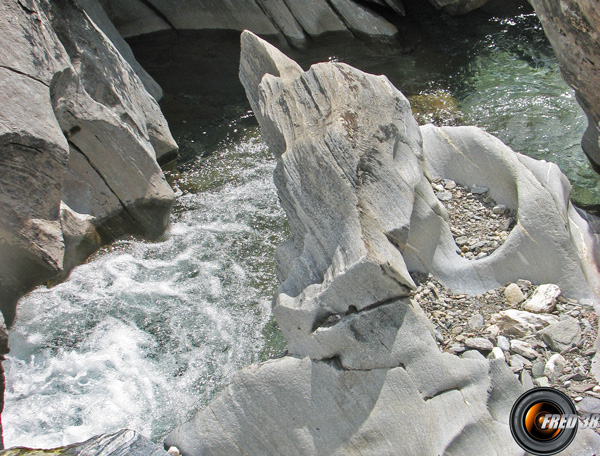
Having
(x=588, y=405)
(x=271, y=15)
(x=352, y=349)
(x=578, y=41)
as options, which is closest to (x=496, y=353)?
(x=588, y=405)

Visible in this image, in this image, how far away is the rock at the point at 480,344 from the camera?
15.6 feet

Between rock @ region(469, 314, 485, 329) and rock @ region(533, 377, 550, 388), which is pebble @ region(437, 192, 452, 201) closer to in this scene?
rock @ region(469, 314, 485, 329)

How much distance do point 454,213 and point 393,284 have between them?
1.92 metres

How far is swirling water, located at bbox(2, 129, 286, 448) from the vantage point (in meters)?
5.90

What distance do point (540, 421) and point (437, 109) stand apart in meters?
6.36

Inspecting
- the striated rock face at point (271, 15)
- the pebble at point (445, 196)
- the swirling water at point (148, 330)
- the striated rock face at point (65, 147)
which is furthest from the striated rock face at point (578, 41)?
the striated rock face at point (271, 15)

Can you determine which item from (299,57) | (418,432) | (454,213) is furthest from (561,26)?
(299,57)

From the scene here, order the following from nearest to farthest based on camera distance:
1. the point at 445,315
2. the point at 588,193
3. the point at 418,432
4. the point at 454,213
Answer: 1. the point at 418,432
2. the point at 445,315
3. the point at 454,213
4. the point at 588,193

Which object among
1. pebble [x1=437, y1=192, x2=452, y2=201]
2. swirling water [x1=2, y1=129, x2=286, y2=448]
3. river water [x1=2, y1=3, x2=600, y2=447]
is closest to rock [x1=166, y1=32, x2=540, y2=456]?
pebble [x1=437, y1=192, x2=452, y2=201]

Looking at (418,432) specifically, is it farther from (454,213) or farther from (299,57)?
(299,57)

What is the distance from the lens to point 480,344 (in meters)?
4.77

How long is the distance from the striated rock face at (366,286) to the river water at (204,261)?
130 centimetres

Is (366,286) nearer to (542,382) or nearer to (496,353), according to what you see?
(496,353)

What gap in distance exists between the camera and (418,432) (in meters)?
4.31
